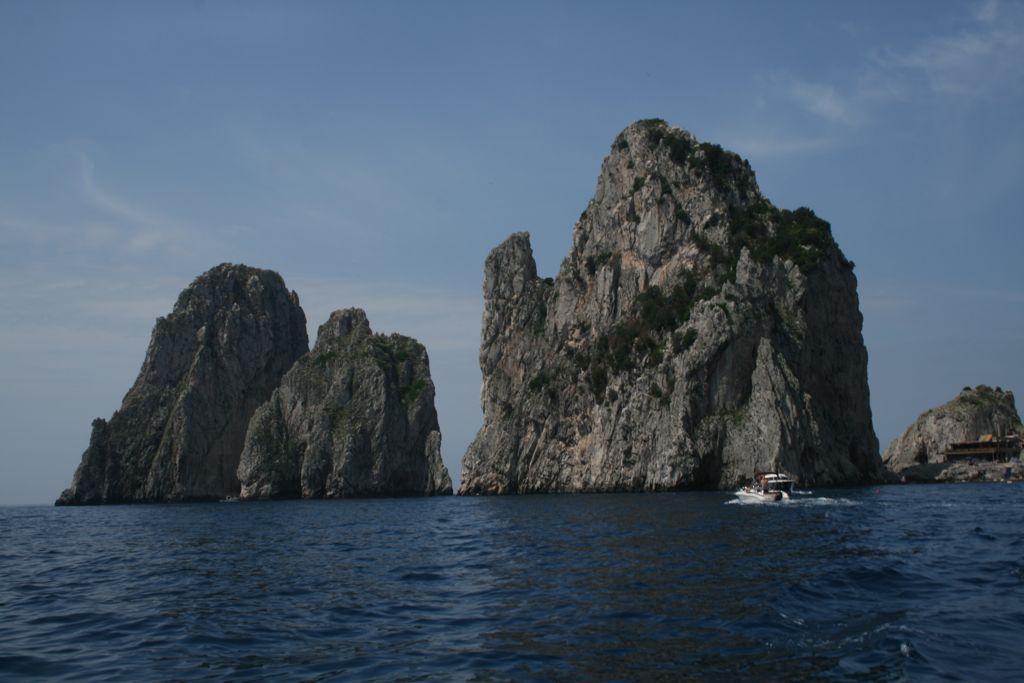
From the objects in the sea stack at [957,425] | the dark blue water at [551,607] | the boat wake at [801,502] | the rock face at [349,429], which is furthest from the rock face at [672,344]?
the dark blue water at [551,607]

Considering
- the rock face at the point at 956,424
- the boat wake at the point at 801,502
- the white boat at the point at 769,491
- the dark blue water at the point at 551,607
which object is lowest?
the dark blue water at the point at 551,607

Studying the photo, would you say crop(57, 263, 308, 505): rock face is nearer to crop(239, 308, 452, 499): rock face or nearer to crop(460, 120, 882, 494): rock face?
crop(239, 308, 452, 499): rock face

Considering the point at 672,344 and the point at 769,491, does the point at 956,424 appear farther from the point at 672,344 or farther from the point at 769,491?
the point at 769,491

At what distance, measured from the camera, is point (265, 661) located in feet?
60.9

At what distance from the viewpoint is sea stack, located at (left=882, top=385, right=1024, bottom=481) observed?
507 feet

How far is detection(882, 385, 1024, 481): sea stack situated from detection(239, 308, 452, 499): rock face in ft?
313

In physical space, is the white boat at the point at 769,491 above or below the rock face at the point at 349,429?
below

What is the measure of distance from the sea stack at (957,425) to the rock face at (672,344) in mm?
44823

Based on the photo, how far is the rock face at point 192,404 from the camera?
572 feet

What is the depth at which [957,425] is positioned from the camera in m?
155

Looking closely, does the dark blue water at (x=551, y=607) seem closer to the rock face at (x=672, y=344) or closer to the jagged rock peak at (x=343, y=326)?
the rock face at (x=672, y=344)

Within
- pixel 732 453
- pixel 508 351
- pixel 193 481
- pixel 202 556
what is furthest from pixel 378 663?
pixel 193 481

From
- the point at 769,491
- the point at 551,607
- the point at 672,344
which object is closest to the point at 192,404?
the point at 672,344

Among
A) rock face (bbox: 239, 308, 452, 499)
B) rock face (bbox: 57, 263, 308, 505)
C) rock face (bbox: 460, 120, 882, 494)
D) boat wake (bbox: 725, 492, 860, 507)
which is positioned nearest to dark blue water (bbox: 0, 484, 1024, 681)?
boat wake (bbox: 725, 492, 860, 507)
